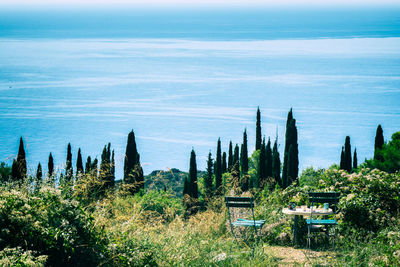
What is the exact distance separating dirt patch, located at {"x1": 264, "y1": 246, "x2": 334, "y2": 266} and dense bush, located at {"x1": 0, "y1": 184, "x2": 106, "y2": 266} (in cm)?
264

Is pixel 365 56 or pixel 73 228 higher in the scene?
pixel 365 56

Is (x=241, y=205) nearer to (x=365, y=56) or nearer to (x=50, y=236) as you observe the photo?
(x=50, y=236)

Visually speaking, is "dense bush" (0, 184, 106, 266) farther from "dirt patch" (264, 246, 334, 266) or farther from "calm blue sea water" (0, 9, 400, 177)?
"calm blue sea water" (0, 9, 400, 177)

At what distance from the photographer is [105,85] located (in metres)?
117

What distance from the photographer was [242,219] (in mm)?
8211

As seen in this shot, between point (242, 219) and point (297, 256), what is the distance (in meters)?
1.23

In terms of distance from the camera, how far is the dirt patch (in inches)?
260

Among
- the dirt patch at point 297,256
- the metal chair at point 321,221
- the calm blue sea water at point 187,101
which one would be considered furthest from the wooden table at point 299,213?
the calm blue sea water at point 187,101

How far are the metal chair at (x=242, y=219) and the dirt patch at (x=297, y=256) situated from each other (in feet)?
1.39

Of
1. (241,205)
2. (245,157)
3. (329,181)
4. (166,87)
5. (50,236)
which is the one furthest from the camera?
(166,87)

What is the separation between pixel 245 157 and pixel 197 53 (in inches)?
5330

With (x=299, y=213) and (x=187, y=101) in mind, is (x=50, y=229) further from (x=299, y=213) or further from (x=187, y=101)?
(x=187, y=101)

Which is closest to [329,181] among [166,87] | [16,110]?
[16,110]

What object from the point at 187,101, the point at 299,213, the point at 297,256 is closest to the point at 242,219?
the point at 299,213
